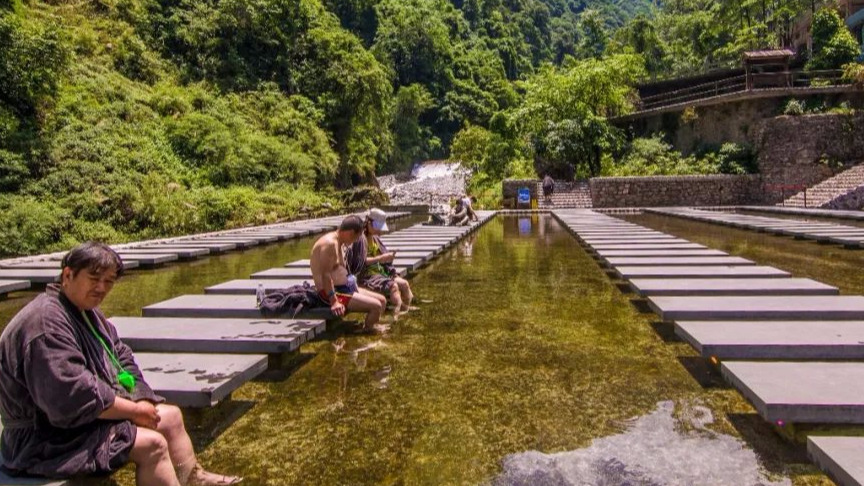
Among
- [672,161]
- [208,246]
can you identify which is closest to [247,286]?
[208,246]

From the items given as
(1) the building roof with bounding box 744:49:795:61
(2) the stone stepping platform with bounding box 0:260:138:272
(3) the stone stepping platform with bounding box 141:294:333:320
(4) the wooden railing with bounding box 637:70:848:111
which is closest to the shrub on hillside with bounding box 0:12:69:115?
(2) the stone stepping platform with bounding box 0:260:138:272

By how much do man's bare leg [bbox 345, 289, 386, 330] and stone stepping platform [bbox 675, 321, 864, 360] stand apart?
2.43 meters

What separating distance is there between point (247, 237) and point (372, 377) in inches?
419

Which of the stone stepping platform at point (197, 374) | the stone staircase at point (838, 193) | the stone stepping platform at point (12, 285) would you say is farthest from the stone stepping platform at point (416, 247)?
the stone staircase at point (838, 193)

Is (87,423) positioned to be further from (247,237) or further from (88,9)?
(88,9)

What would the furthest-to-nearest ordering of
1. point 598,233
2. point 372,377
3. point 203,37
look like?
point 203,37
point 598,233
point 372,377

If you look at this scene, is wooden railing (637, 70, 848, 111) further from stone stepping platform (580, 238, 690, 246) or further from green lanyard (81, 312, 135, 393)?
green lanyard (81, 312, 135, 393)

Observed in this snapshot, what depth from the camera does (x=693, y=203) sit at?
2809 centimetres

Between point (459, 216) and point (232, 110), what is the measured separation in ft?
61.4

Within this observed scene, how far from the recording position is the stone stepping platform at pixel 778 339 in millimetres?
3904

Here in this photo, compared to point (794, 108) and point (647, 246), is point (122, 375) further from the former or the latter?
point (794, 108)

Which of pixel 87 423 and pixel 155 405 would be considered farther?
pixel 155 405

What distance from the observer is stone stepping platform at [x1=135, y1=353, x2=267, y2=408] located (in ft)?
10.7

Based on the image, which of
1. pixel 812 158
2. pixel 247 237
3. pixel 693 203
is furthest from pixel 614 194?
pixel 247 237
